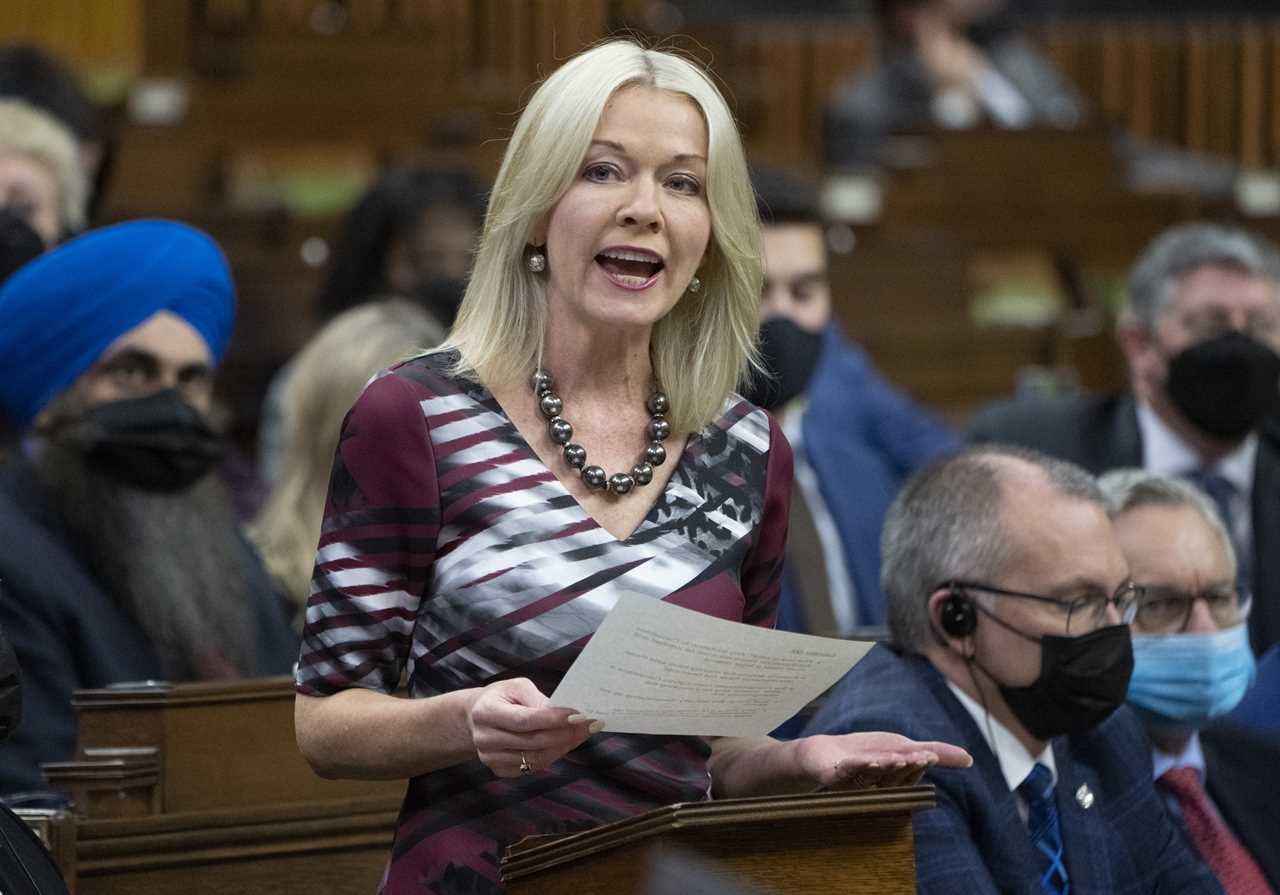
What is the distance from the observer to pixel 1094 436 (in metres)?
4.01

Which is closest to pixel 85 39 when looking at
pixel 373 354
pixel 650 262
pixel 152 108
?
pixel 152 108

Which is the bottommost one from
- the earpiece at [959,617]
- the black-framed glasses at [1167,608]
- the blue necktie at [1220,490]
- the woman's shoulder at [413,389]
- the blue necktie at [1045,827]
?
the blue necktie at [1045,827]

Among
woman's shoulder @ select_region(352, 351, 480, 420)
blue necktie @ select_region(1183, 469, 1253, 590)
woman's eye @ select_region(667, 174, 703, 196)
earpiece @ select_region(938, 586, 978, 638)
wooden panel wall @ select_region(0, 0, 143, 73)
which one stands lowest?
blue necktie @ select_region(1183, 469, 1253, 590)

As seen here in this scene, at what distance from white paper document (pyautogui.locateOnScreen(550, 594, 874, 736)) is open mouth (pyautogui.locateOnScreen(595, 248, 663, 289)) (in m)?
0.36

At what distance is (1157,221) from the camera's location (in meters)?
6.85

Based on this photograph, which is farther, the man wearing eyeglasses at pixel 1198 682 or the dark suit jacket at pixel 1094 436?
the dark suit jacket at pixel 1094 436

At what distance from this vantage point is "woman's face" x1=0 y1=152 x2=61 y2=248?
3.83 meters

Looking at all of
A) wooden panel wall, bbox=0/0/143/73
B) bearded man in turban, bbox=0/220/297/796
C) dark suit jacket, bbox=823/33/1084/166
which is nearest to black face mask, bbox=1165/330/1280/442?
bearded man in turban, bbox=0/220/297/796

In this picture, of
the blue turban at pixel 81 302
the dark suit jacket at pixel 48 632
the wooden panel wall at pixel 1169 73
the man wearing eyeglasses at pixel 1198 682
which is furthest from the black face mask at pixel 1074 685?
the wooden panel wall at pixel 1169 73

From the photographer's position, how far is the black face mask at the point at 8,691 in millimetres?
1852

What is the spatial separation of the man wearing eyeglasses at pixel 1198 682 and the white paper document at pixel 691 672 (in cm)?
116

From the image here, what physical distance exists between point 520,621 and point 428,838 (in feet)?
0.67

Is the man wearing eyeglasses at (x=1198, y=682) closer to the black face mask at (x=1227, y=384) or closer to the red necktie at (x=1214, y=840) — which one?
the red necktie at (x=1214, y=840)

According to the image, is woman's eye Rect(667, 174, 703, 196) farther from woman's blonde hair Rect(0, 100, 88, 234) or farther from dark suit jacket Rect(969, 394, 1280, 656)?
woman's blonde hair Rect(0, 100, 88, 234)
